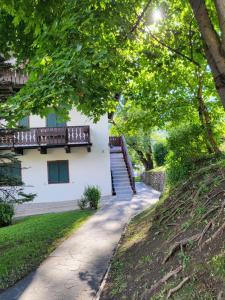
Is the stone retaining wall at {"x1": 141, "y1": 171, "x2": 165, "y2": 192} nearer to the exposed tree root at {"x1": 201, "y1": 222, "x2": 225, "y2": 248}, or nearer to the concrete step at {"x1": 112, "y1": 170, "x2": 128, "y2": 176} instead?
the concrete step at {"x1": 112, "y1": 170, "x2": 128, "y2": 176}

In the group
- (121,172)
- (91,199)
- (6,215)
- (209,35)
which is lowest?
(6,215)

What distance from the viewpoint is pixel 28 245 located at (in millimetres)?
9844

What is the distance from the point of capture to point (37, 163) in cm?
2247

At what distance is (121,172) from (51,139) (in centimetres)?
570

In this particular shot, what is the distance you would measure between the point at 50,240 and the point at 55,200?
38.9ft

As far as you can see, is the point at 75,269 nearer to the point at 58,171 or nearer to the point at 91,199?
the point at 91,199

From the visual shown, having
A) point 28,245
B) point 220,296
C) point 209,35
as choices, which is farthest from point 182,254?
point 28,245

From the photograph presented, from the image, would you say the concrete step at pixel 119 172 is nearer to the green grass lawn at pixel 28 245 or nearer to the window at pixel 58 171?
the window at pixel 58 171

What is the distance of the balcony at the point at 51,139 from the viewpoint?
71.1 feet

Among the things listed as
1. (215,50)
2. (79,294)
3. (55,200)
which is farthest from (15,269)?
(55,200)

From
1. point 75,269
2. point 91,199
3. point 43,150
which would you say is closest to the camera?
point 75,269

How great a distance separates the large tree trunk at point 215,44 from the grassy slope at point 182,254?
2016 millimetres

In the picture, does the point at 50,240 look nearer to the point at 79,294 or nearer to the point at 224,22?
the point at 79,294

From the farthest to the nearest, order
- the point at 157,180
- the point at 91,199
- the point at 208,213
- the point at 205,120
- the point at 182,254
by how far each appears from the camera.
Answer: the point at 157,180 → the point at 91,199 → the point at 205,120 → the point at 208,213 → the point at 182,254
